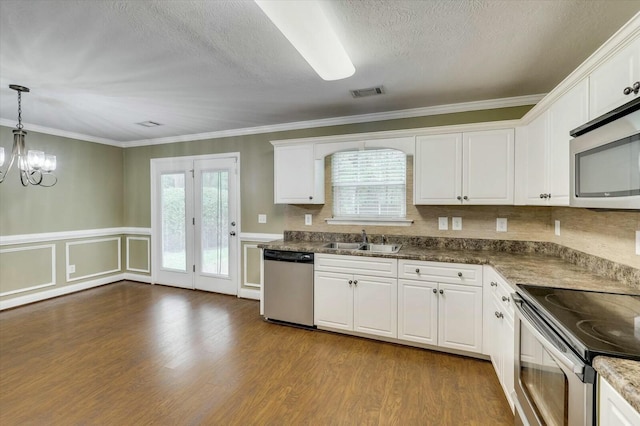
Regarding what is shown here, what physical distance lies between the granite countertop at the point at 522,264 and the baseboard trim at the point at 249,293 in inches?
48.5

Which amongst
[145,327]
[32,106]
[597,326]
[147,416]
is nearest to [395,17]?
[597,326]

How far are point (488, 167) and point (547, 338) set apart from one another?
1.95m

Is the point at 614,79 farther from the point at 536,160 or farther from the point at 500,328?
the point at 500,328

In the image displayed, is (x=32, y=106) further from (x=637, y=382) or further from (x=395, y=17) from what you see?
(x=637, y=382)

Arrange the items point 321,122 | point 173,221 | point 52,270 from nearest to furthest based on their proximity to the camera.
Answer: point 321,122 → point 52,270 → point 173,221

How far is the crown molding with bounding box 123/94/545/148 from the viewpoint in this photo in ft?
10.1

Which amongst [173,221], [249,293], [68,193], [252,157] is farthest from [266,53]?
[68,193]

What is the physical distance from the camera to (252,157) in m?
4.35

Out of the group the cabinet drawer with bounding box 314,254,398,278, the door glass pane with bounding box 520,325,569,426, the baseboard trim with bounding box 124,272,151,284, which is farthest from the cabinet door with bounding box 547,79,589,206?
the baseboard trim with bounding box 124,272,151,284

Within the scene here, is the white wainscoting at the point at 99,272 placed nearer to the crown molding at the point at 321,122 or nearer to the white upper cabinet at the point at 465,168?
the crown molding at the point at 321,122

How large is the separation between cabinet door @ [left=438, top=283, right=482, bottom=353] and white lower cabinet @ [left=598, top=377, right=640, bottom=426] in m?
1.67

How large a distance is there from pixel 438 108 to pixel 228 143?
2.98 m

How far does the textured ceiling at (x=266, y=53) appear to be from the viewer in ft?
5.63

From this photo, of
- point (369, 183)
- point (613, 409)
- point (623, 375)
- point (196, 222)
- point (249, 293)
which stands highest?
point (369, 183)
